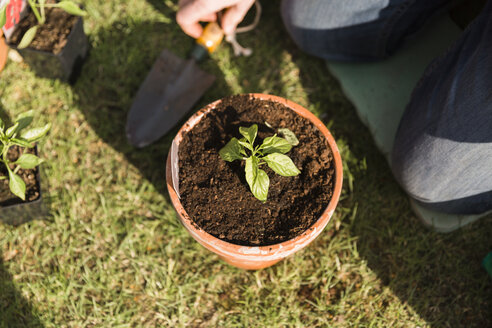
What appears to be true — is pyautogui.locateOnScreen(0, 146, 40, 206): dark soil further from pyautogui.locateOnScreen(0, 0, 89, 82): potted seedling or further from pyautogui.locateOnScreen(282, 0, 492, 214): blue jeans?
pyautogui.locateOnScreen(282, 0, 492, 214): blue jeans

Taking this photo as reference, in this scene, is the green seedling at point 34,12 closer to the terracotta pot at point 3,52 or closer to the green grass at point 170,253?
the terracotta pot at point 3,52

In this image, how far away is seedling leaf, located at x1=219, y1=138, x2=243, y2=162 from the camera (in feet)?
4.07

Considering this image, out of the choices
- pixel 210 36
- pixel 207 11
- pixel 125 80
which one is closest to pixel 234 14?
pixel 207 11

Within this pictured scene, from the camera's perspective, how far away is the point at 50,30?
186 centimetres

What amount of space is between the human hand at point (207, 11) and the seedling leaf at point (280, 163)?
23.9 inches

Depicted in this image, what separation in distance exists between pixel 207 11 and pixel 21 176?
3.11 feet

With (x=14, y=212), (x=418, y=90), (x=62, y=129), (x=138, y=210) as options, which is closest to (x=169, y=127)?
(x=138, y=210)

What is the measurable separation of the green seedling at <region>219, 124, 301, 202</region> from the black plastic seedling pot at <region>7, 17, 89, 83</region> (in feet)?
3.45

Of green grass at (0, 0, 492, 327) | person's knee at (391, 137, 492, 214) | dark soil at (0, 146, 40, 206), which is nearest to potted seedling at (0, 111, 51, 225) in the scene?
dark soil at (0, 146, 40, 206)

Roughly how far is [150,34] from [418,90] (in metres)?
1.34

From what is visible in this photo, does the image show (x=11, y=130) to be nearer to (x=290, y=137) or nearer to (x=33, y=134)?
(x=33, y=134)

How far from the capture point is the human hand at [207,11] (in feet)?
4.75

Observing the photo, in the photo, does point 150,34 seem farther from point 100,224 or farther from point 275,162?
point 275,162

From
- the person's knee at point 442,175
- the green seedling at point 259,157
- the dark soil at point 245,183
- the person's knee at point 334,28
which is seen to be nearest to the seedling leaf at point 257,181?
the green seedling at point 259,157
